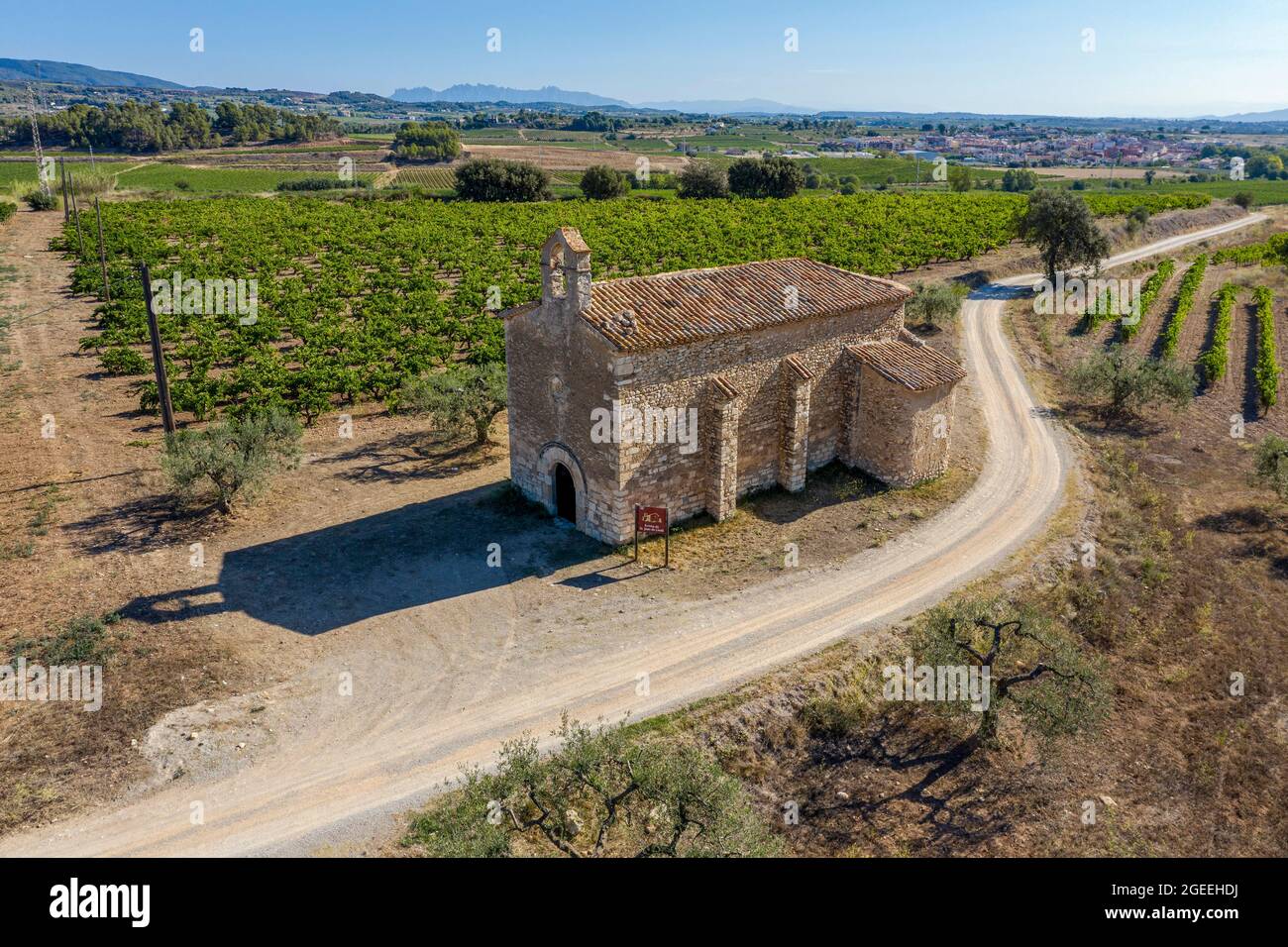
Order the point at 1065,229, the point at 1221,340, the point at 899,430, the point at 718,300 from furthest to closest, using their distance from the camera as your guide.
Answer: the point at 1065,229
the point at 1221,340
the point at 899,430
the point at 718,300

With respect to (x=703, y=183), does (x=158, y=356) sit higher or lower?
lower

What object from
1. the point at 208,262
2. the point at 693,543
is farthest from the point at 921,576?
the point at 208,262

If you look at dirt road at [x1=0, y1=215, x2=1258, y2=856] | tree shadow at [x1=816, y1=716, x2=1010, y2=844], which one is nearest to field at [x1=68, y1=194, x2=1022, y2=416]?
dirt road at [x1=0, y1=215, x2=1258, y2=856]

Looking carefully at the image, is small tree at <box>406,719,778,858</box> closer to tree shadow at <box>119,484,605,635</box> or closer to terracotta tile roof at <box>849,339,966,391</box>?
tree shadow at <box>119,484,605,635</box>

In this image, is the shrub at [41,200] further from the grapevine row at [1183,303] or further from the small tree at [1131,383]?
the grapevine row at [1183,303]

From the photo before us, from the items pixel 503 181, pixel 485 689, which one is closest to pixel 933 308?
pixel 485 689

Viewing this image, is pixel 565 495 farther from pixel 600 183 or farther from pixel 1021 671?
pixel 600 183

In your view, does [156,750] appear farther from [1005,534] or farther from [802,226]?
[802,226]
